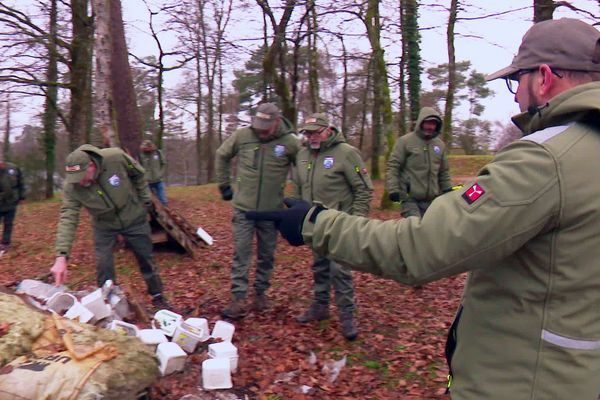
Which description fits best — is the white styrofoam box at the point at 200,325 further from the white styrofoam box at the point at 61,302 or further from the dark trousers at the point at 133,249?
the dark trousers at the point at 133,249

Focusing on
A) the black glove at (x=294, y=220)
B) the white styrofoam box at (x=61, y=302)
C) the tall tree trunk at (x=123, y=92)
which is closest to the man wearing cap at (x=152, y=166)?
the tall tree trunk at (x=123, y=92)

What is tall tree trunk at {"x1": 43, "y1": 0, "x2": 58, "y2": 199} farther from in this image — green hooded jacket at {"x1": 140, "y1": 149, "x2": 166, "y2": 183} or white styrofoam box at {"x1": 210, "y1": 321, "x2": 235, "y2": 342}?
white styrofoam box at {"x1": 210, "y1": 321, "x2": 235, "y2": 342}

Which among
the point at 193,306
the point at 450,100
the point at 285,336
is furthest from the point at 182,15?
the point at 285,336

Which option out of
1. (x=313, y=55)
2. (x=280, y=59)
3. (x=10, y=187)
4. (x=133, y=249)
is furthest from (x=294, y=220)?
(x=313, y=55)

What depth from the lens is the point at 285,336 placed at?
211 inches

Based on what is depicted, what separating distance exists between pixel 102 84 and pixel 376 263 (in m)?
7.20

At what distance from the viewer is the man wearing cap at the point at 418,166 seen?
21.5 ft

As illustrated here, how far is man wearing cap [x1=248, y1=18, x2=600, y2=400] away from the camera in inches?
57.8

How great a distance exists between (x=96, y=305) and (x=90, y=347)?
1.11 m

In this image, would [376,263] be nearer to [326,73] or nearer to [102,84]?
[102,84]

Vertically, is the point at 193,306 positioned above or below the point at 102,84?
below

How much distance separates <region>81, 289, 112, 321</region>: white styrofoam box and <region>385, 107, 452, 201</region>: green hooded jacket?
11.8 ft

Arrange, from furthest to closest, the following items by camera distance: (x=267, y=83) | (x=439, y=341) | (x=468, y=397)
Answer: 1. (x=267, y=83)
2. (x=439, y=341)
3. (x=468, y=397)

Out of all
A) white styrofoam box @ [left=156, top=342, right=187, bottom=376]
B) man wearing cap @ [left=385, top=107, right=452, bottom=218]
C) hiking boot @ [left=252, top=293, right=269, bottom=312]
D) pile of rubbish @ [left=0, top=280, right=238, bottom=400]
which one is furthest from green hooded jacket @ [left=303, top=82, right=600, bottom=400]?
man wearing cap @ [left=385, top=107, right=452, bottom=218]
